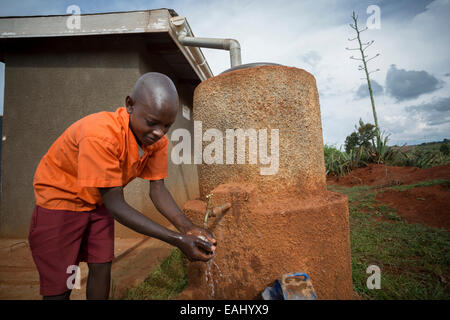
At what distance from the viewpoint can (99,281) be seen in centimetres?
142

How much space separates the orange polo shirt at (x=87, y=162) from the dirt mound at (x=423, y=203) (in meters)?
3.89

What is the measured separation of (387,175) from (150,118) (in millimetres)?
6309

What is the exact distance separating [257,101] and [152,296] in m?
1.70

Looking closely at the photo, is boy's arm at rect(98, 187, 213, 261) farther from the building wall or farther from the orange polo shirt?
the building wall

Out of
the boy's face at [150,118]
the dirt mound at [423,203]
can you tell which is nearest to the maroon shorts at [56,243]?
the boy's face at [150,118]

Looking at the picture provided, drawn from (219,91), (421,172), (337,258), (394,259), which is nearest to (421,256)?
(394,259)

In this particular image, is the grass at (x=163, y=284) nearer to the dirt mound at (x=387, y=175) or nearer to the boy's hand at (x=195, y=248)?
the boy's hand at (x=195, y=248)

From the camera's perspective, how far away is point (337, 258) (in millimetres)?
1521

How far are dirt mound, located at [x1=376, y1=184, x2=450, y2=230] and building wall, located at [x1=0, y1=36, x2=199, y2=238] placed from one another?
4.04 meters

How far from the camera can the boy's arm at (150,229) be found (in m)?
1.03

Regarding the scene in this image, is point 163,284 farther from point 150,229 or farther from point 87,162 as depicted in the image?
point 87,162

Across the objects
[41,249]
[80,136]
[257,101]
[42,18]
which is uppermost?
[42,18]
